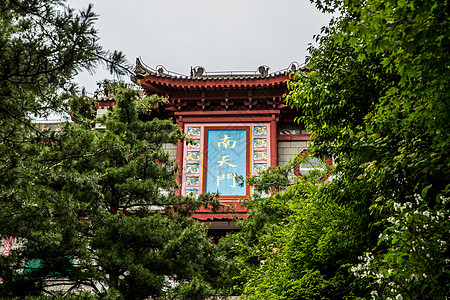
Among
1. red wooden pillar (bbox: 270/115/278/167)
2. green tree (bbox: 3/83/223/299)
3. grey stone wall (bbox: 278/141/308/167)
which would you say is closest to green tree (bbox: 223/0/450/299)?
green tree (bbox: 3/83/223/299)

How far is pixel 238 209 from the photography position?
37.7 feet

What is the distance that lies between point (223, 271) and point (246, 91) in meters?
6.02

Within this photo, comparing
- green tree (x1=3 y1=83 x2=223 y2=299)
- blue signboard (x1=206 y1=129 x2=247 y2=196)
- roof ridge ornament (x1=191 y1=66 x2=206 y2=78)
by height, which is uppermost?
roof ridge ornament (x1=191 y1=66 x2=206 y2=78)

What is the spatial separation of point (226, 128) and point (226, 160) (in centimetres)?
106

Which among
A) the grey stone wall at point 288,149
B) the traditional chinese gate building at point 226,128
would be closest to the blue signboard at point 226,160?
the traditional chinese gate building at point 226,128

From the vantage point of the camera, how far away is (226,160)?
39.2ft

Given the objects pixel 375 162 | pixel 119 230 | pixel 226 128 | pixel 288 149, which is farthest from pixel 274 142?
pixel 375 162

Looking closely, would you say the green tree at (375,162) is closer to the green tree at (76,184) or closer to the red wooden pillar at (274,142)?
the green tree at (76,184)

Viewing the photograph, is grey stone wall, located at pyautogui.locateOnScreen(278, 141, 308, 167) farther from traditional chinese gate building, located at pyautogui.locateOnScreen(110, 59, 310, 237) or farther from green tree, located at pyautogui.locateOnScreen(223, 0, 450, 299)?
green tree, located at pyautogui.locateOnScreen(223, 0, 450, 299)

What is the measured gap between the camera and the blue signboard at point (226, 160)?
38.1 feet

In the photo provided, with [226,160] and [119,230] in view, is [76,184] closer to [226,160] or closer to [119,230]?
[119,230]

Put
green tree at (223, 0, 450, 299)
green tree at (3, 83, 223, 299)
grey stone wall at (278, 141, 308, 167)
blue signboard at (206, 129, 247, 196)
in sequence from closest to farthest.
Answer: green tree at (223, 0, 450, 299) → green tree at (3, 83, 223, 299) → blue signboard at (206, 129, 247, 196) → grey stone wall at (278, 141, 308, 167)

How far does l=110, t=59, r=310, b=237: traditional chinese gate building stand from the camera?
11742 mm

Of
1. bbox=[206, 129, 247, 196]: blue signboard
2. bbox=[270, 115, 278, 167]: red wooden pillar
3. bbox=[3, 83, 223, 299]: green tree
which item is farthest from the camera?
bbox=[270, 115, 278, 167]: red wooden pillar
